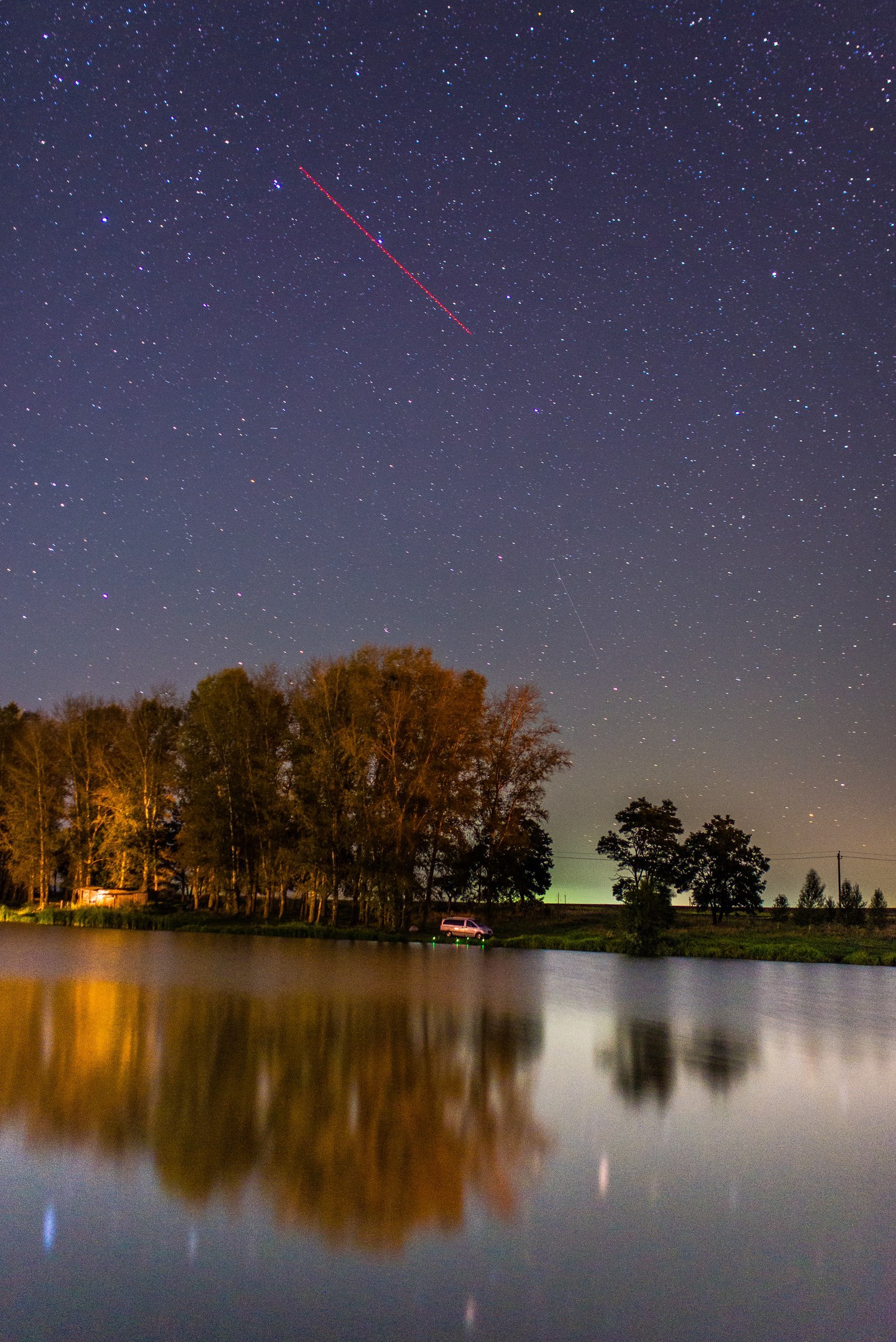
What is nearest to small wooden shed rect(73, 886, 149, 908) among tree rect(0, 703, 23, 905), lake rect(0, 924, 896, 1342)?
tree rect(0, 703, 23, 905)

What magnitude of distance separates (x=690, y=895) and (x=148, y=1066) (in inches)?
2097

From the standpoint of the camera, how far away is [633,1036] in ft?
33.0

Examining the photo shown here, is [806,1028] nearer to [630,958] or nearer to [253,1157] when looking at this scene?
[253,1157]

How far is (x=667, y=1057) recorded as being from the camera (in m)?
8.52

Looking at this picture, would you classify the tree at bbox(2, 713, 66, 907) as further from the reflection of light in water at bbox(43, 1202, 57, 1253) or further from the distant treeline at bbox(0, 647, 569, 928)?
the reflection of light in water at bbox(43, 1202, 57, 1253)

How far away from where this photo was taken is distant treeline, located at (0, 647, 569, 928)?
41.9 m

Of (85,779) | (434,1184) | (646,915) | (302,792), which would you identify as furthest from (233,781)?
(434,1184)

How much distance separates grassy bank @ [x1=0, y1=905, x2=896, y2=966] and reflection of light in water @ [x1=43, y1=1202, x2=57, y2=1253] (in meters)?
31.1

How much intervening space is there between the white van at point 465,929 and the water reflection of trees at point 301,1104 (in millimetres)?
30143

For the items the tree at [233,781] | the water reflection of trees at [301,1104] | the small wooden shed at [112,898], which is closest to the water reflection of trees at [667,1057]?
the water reflection of trees at [301,1104]

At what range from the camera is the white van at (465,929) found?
131 feet

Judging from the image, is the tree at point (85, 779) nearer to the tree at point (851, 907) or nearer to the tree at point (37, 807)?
the tree at point (37, 807)

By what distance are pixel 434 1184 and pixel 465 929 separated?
122 ft

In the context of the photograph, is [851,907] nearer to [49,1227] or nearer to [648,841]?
[648,841]
